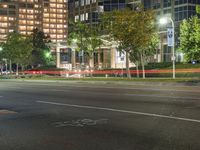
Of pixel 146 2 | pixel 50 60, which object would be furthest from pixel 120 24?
pixel 50 60

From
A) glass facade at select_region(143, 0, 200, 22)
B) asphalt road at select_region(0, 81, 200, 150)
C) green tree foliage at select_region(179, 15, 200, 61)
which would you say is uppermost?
glass facade at select_region(143, 0, 200, 22)

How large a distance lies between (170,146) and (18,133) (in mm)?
4039

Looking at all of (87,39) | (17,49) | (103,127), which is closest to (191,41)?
(87,39)

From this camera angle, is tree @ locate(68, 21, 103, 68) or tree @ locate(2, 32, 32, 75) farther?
tree @ locate(2, 32, 32, 75)

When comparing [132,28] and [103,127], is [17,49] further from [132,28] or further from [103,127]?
[103,127]

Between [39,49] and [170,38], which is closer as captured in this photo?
[170,38]

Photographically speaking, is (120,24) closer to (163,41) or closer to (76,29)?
(76,29)

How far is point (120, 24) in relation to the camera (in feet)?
156

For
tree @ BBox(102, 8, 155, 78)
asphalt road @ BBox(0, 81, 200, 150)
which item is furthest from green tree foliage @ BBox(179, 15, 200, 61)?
asphalt road @ BBox(0, 81, 200, 150)

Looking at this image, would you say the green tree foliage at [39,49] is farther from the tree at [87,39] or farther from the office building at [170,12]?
the tree at [87,39]

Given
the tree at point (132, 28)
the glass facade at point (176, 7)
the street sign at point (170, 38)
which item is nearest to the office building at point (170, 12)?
the glass facade at point (176, 7)

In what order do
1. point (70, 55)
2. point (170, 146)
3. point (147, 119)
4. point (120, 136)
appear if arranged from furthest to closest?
point (70, 55) → point (147, 119) → point (120, 136) → point (170, 146)

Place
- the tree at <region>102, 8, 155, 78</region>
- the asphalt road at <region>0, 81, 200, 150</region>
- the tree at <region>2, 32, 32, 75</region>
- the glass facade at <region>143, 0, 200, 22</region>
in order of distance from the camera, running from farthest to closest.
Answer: the tree at <region>2, 32, 32, 75</region>, the glass facade at <region>143, 0, 200, 22</region>, the tree at <region>102, 8, 155, 78</region>, the asphalt road at <region>0, 81, 200, 150</region>

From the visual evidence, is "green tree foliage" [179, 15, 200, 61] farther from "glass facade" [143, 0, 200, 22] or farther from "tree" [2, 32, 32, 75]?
"tree" [2, 32, 32, 75]
